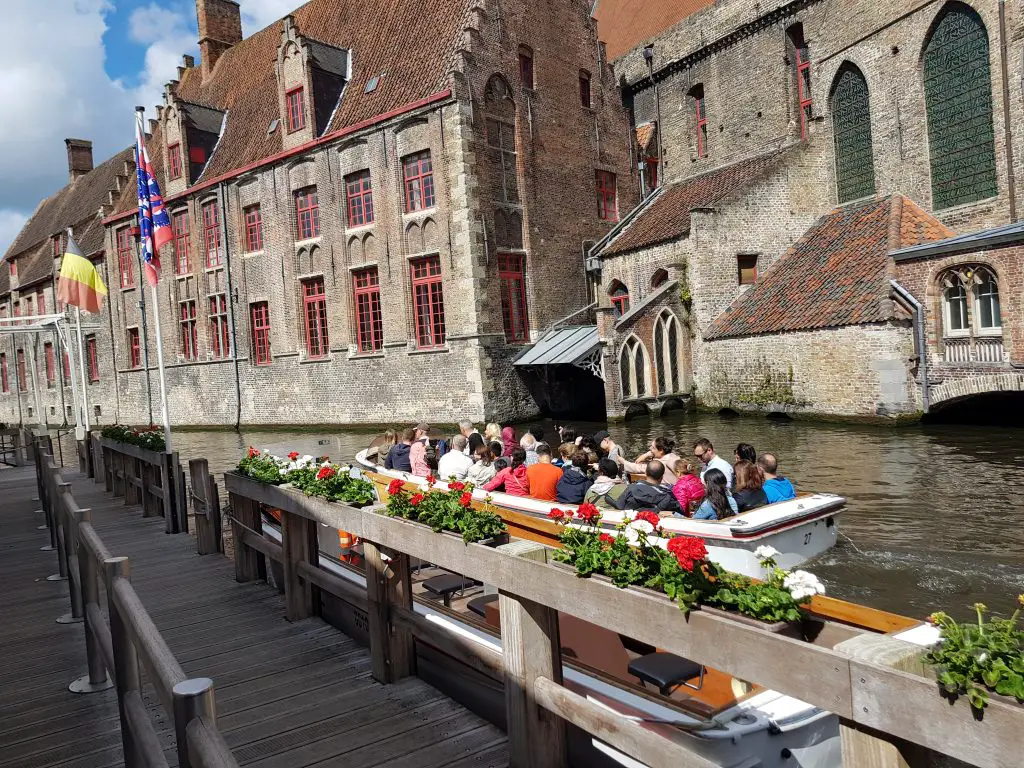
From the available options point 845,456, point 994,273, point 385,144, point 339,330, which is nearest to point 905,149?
point 994,273

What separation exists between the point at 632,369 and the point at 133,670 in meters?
17.5

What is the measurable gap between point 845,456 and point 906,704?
12.1 meters

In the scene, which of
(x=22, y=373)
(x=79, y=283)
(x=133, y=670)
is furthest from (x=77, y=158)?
(x=133, y=670)

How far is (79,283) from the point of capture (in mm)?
18453

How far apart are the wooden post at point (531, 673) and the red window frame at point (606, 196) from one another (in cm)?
2227

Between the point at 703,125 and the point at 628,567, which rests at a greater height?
the point at 703,125

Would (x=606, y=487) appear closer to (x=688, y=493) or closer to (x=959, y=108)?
(x=688, y=493)

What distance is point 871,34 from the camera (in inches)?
774

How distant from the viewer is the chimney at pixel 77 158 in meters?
43.4

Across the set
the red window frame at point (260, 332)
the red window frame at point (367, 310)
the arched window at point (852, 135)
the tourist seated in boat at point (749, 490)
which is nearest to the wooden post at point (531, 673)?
the tourist seated in boat at point (749, 490)

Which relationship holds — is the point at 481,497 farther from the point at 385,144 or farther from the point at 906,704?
the point at 385,144

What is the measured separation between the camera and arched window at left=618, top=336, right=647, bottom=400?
1984cm

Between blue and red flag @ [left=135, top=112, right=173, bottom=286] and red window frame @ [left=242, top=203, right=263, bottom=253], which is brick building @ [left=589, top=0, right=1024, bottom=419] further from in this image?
red window frame @ [left=242, top=203, right=263, bottom=253]

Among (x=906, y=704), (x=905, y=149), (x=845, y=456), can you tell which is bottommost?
(x=845, y=456)
